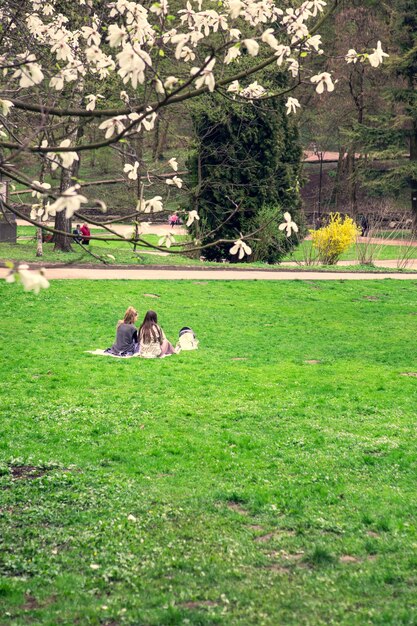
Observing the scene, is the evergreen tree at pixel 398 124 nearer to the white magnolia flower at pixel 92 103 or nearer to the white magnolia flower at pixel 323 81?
the white magnolia flower at pixel 92 103

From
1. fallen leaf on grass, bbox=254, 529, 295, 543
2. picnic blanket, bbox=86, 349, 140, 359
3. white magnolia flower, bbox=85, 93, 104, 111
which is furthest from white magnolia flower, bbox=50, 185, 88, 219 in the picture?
picnic blanket, bbox=86, 349, 140, 359

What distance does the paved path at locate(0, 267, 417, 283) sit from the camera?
2477 cm

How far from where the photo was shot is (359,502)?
7.95 m

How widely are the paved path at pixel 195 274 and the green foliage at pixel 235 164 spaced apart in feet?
13.2

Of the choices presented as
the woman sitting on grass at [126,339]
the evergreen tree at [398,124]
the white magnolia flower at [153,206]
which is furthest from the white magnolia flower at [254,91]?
the evergreen tree at [398,124]

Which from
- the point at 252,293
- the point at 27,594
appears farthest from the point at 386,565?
the point at 252,293

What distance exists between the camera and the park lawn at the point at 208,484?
5828mm

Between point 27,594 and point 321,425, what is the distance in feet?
18.8

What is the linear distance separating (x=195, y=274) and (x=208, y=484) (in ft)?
60.2

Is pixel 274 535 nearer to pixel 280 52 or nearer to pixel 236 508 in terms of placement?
pixel 236 508

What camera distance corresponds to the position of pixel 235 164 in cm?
3297

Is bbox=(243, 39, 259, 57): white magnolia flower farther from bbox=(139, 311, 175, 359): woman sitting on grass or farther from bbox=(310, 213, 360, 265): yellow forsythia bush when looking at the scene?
bbox=(310, 213, 360, 265): yellow forsythia bush

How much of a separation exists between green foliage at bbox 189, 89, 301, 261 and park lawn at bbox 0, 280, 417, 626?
14753 millimetres

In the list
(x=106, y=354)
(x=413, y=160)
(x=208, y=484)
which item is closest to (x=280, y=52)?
(x=208, y=484)
